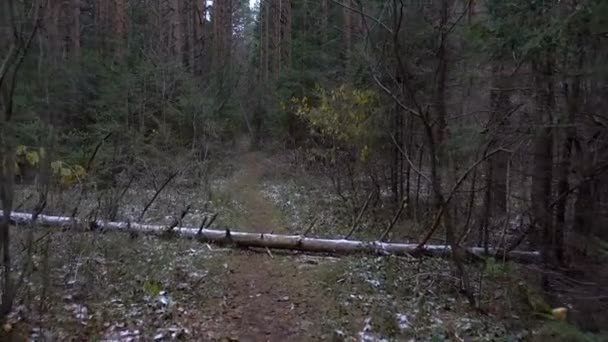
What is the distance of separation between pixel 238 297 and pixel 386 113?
242 inches

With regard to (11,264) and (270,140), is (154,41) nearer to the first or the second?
(270,140)

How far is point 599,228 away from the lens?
18.1 ft

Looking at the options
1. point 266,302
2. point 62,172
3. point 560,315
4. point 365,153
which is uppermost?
point 365,153

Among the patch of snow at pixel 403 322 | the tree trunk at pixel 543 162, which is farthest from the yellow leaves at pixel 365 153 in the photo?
the patch of snow at pixel 403 322

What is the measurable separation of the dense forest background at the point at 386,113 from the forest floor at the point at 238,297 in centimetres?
53

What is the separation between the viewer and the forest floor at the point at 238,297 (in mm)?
5523

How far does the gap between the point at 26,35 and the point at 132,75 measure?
1155 centimetres

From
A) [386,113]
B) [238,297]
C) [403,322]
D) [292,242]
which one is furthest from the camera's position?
[386,113]

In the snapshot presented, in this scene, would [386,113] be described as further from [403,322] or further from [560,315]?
[560,315]

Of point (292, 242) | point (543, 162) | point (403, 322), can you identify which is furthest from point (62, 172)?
point (543, 162)

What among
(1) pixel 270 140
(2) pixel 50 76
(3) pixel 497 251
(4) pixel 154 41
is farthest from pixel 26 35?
(1) pixel 270 140

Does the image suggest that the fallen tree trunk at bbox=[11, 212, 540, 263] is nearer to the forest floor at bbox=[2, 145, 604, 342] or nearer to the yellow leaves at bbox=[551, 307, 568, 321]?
the forest floor at bbox=[2, 145, 604, 342]

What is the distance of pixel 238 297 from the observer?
6.90 m

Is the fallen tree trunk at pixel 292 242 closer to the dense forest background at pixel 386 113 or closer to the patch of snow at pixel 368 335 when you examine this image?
the dense forest background at pixel 386 113
